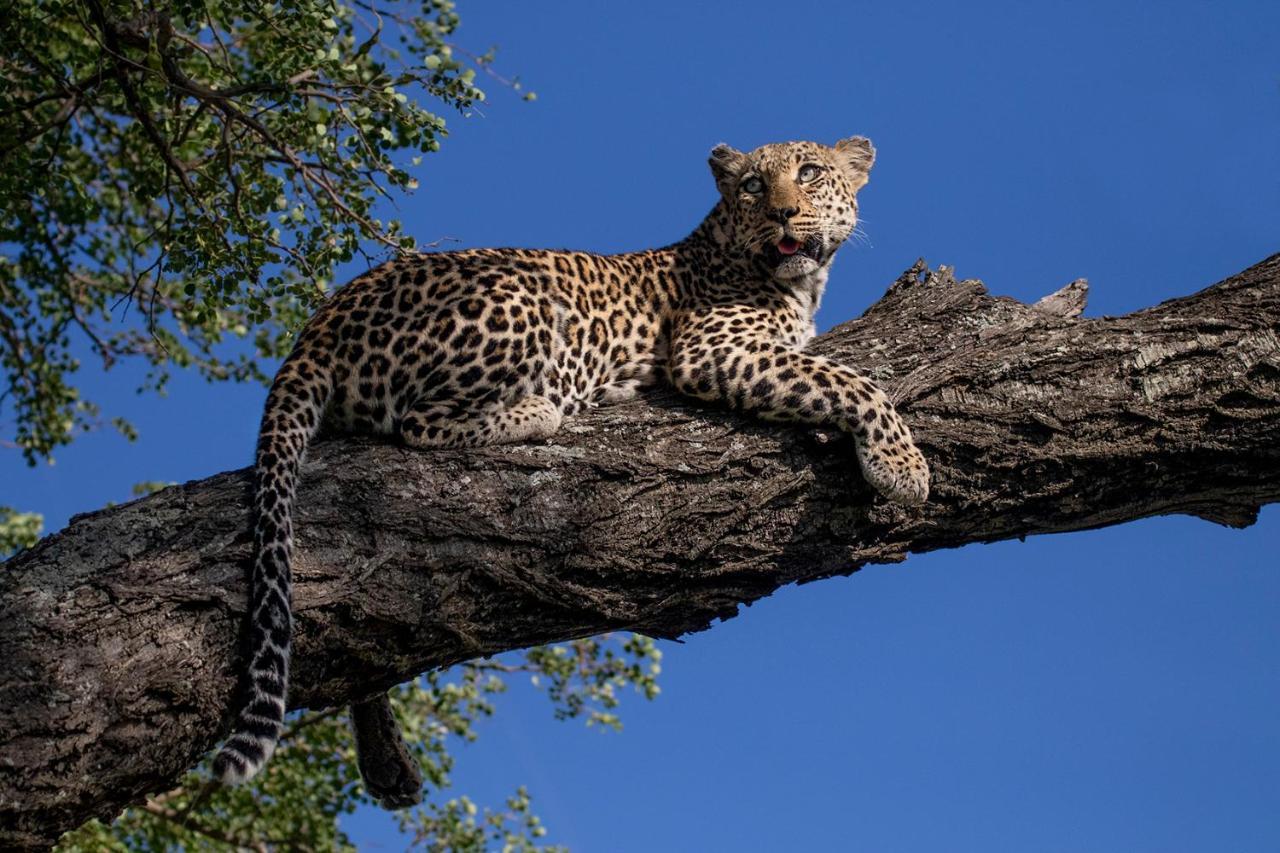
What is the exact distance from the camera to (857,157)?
8352mm

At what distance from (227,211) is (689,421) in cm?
468

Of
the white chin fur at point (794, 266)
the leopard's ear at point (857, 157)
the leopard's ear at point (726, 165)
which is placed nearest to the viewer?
the white chin fur at point (794, 266)

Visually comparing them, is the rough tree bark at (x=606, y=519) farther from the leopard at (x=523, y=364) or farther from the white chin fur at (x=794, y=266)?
the white chin fur at (x=794, y=266)

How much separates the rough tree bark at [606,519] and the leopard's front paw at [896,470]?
0.48 ft

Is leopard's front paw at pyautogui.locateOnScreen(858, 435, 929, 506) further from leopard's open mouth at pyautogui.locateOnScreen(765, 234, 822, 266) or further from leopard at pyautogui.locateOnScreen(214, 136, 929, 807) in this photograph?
leopard's open mouth at pyautogui.locateOnScreen(765, 234, 822, 266)

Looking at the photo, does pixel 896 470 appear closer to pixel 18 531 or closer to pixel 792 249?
pixel 792 249

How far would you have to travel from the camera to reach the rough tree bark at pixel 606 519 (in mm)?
5273

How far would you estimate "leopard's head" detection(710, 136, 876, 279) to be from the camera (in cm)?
774

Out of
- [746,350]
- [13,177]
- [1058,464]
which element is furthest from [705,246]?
[13,177]

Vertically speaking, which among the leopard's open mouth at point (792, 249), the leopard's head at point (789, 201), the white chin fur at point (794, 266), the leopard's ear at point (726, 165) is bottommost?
the white chin fur at point (794, 266)

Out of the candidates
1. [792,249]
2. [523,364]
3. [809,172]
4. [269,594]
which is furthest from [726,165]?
[269,594]

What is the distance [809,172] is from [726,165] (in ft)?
1.58

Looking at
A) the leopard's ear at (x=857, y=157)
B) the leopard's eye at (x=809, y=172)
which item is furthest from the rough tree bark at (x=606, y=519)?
the leopard's ear at (x=857, y=157)

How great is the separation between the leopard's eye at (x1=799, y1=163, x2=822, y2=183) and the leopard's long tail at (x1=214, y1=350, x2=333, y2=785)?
126 inches
